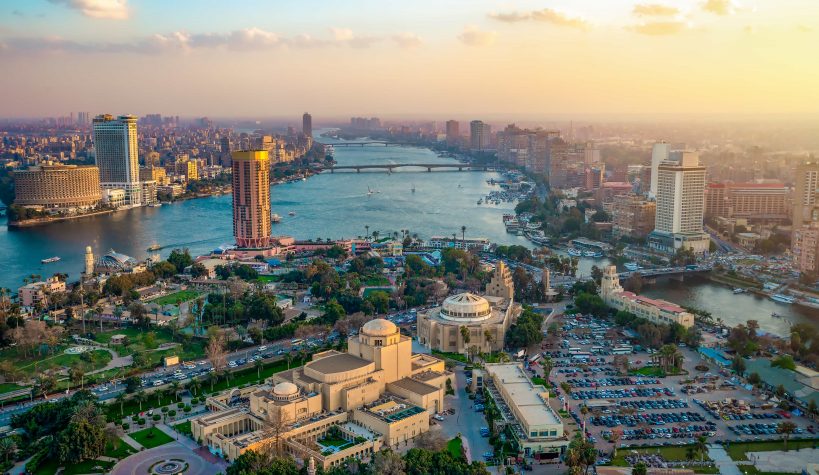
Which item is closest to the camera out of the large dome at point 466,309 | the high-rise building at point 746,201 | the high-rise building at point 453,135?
the large dome at point 466,309

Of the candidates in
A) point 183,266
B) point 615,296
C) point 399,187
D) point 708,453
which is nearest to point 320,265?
point 183,266

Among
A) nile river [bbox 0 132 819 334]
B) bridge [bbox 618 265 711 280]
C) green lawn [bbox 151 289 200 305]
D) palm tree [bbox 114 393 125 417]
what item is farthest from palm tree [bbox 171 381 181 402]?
bridge [bbox 618 265 711 280]

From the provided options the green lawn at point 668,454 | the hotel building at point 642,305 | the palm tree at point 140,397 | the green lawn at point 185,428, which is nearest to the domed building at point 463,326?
the hotel building at point 642,305

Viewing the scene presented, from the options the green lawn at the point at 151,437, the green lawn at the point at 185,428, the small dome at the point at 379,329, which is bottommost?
the green lawn at the point at 151,437

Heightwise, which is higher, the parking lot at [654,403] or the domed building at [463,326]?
the domed building at [463,326]

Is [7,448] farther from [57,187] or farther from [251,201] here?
[57,187]

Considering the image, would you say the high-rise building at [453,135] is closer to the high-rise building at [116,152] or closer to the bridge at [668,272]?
the high-rise building at [116,152]

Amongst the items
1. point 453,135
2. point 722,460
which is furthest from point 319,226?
point 453,135
